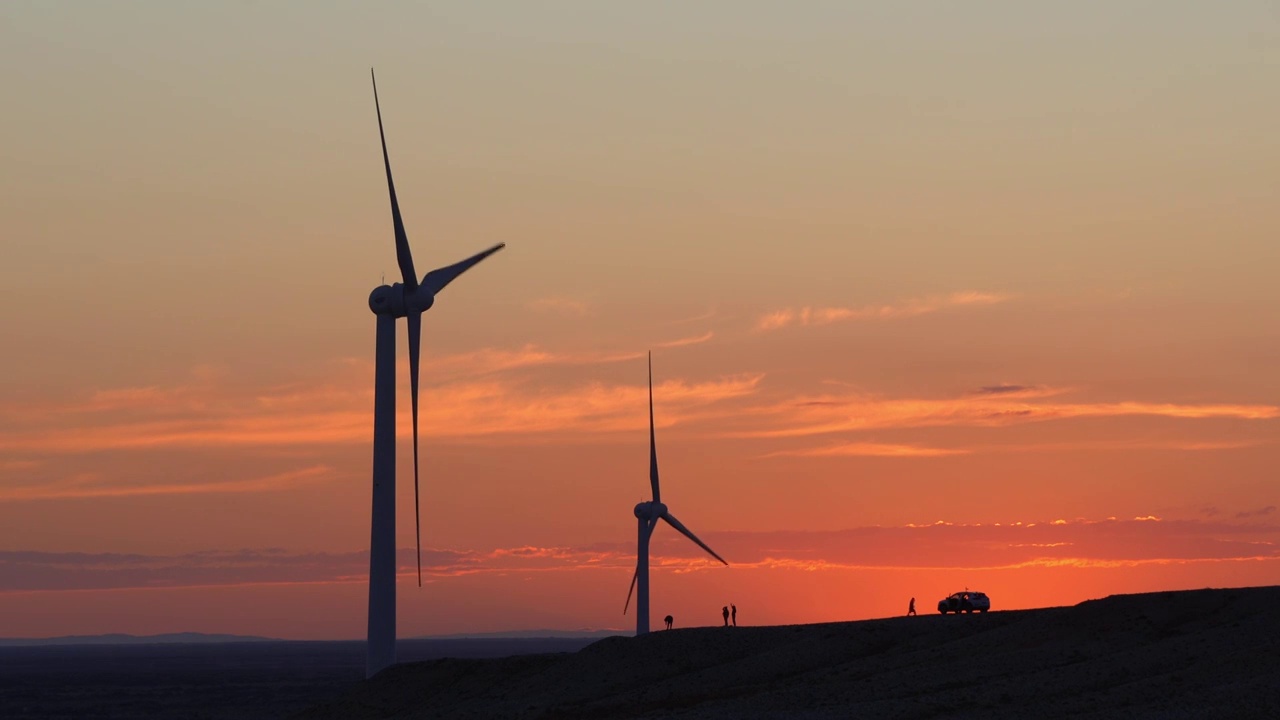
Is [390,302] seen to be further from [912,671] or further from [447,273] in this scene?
[912,671]

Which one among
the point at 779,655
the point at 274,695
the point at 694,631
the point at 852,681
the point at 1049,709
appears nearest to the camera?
the point at 1049,709

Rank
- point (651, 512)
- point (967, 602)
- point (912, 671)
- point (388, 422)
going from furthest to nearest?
point (651, 512) < point (967, 602) < point (388, 422) < point (912, 671)

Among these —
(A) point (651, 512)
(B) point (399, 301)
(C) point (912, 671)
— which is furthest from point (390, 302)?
(A) point (651, 512)

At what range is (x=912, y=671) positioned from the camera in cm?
7544

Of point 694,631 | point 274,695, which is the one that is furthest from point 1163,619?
point 274,695

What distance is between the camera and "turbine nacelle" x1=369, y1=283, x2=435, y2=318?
308 feet

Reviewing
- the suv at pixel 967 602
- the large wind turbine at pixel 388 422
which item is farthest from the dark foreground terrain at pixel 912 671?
the suv at pixel 967 602

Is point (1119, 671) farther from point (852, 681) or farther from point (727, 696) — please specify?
point (727, 696)

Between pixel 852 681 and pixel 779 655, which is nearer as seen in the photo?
pixel 852 681

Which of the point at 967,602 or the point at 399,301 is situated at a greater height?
the point at 399,301

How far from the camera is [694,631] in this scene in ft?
299

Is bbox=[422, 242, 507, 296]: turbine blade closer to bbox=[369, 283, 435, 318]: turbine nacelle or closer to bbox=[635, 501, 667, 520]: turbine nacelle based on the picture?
bbox=[369, 283, 435, 318]: turbine nacelle

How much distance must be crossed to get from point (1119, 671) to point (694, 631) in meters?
27.9

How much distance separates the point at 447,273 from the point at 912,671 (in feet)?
121
